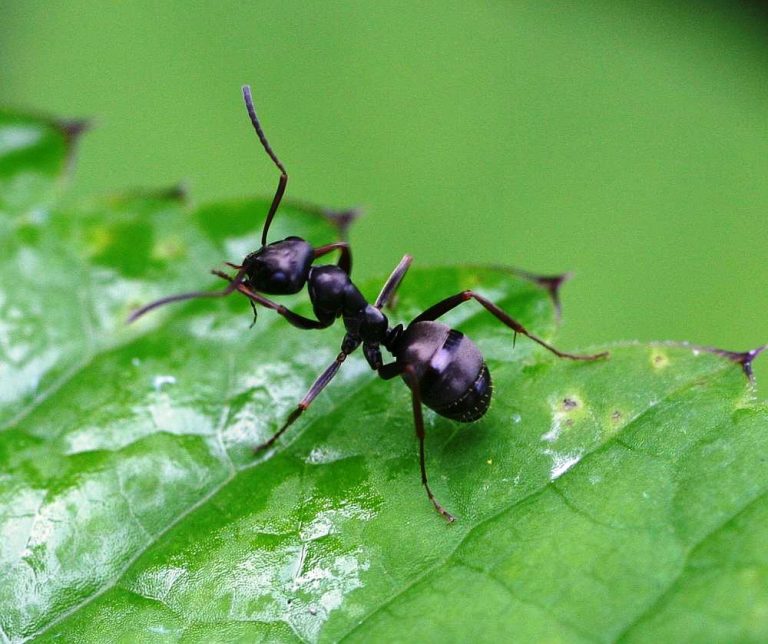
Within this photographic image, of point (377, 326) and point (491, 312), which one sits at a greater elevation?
point (491, 312)

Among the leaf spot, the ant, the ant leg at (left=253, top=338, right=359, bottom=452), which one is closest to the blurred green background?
the ant

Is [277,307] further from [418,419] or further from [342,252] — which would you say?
[418,419]

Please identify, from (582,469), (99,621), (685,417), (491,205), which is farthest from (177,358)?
(491,205)

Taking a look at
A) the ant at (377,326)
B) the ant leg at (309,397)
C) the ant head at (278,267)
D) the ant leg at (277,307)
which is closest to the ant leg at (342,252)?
the ant at (377,326)

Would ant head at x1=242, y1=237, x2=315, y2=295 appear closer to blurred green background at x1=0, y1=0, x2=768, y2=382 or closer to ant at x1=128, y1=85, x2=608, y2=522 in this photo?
ant at x1=128, y1=85, x2=608, y2=522

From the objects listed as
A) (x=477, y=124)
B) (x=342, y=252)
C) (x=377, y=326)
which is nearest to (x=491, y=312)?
(x=377, y=326)

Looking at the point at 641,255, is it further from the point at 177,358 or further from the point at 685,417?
the point at 177,358

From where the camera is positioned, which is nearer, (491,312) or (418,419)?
(418,419)
